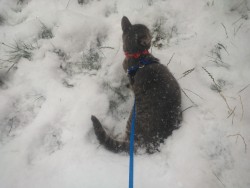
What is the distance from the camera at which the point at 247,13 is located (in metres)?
2.83

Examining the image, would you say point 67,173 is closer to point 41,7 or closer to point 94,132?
point 94,132

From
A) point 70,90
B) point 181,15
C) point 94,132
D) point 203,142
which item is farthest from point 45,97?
point 181,15

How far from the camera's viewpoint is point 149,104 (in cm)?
224

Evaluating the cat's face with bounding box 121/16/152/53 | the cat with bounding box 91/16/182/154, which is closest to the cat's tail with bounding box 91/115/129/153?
the cat with bounding box 91/16/182/154

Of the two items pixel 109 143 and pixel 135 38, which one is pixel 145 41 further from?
pixel 109 143

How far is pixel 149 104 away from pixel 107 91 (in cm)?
70

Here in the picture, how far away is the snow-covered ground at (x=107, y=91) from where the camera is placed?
2.11 m

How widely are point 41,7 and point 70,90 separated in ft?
5.19

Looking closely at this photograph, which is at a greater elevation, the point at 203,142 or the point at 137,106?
the point at 137,106

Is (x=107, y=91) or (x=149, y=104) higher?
(x=107, y=91)

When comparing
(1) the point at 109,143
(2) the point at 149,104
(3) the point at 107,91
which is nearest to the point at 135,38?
(3) the point at 107,91

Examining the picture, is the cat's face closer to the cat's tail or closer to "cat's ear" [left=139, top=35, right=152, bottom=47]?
"cat's ear" [left=139, top=35, right=152, bottom=47]

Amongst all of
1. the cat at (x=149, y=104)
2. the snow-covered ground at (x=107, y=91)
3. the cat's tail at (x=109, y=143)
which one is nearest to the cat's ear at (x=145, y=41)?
the cat at (x=149, y=104)

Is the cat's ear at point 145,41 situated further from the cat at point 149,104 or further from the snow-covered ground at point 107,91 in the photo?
the snow-covered ground at point 107,91
